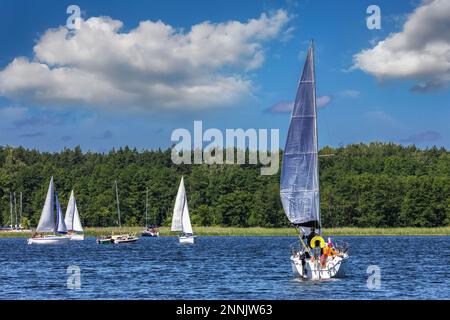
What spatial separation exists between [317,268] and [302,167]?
21.7 feet

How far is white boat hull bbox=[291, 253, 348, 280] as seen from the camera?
162 feet

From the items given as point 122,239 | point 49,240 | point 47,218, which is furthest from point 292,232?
point 47,218

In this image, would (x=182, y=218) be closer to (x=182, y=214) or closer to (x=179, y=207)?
(x=182, y=214)

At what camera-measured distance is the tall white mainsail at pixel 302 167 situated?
5100 cm

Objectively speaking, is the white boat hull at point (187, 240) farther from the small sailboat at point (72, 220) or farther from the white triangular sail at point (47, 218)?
the small sailboat at point (72, 220)

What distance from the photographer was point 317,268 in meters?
49.3

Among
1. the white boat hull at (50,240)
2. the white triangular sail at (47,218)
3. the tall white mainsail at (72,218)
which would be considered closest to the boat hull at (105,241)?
the white boat hull at (50,240)

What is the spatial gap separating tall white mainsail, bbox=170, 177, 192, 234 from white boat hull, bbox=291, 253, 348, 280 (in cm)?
7228

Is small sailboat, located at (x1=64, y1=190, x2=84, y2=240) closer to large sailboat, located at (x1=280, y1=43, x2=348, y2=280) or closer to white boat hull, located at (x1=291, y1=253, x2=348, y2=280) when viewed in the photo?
large sailboat, located at (x1=280, y1=43, x2=348, y2=280)

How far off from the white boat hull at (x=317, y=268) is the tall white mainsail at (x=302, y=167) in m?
2.47

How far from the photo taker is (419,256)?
82.8 m
